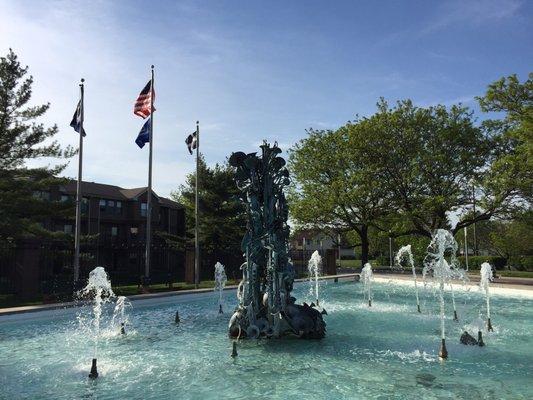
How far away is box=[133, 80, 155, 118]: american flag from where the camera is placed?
25.3m

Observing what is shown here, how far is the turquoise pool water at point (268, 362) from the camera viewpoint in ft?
28.0

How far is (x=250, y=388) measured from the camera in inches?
342

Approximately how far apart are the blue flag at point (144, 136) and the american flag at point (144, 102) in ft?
2.12

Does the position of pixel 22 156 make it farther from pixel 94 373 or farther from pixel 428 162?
pixel 428 162

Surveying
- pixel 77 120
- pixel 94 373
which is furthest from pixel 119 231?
pixel 94 373

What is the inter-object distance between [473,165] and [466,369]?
90.8 ft

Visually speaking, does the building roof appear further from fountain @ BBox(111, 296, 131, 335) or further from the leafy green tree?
the leafy green tree

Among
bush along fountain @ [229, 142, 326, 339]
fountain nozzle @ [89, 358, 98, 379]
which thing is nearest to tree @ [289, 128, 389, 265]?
bush along fountain @ [229, 142, 326, 339]

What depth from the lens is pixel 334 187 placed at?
3941cm

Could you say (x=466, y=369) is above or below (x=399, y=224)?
below

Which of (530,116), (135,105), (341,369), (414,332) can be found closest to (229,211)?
(135,105)

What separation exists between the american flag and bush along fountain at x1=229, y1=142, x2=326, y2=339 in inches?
527

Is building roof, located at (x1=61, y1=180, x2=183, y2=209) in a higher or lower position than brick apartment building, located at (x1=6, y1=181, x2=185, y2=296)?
higher

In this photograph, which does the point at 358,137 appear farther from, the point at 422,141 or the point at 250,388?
the point at 250,388
